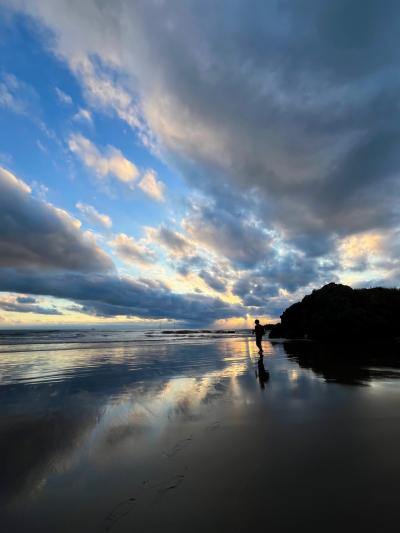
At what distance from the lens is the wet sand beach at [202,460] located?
3.03 metres

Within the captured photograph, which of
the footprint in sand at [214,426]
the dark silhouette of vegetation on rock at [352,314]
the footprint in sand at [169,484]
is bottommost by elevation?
the footprint in sand at [169,484]

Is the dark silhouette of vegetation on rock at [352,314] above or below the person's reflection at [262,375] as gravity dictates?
above

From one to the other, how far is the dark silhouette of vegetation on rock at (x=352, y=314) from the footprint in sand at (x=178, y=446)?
110ft

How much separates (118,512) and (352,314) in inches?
1412

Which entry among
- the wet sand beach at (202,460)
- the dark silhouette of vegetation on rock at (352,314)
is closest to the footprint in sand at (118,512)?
the wet sand beach at (202,460)

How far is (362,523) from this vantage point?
280 centimetres

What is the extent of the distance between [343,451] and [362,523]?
1831mm

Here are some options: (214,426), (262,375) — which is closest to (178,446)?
(214,426)

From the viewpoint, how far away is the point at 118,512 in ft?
10.3

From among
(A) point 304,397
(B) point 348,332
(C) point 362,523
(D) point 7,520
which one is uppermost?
(B) point 348,332

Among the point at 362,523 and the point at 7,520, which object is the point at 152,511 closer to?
the point at 7,520

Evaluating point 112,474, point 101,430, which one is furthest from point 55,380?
point 112,474

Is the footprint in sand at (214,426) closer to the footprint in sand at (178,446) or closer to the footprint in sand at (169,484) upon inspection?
the footprint in sand at (178,446)

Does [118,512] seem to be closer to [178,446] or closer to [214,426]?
[178,446]
